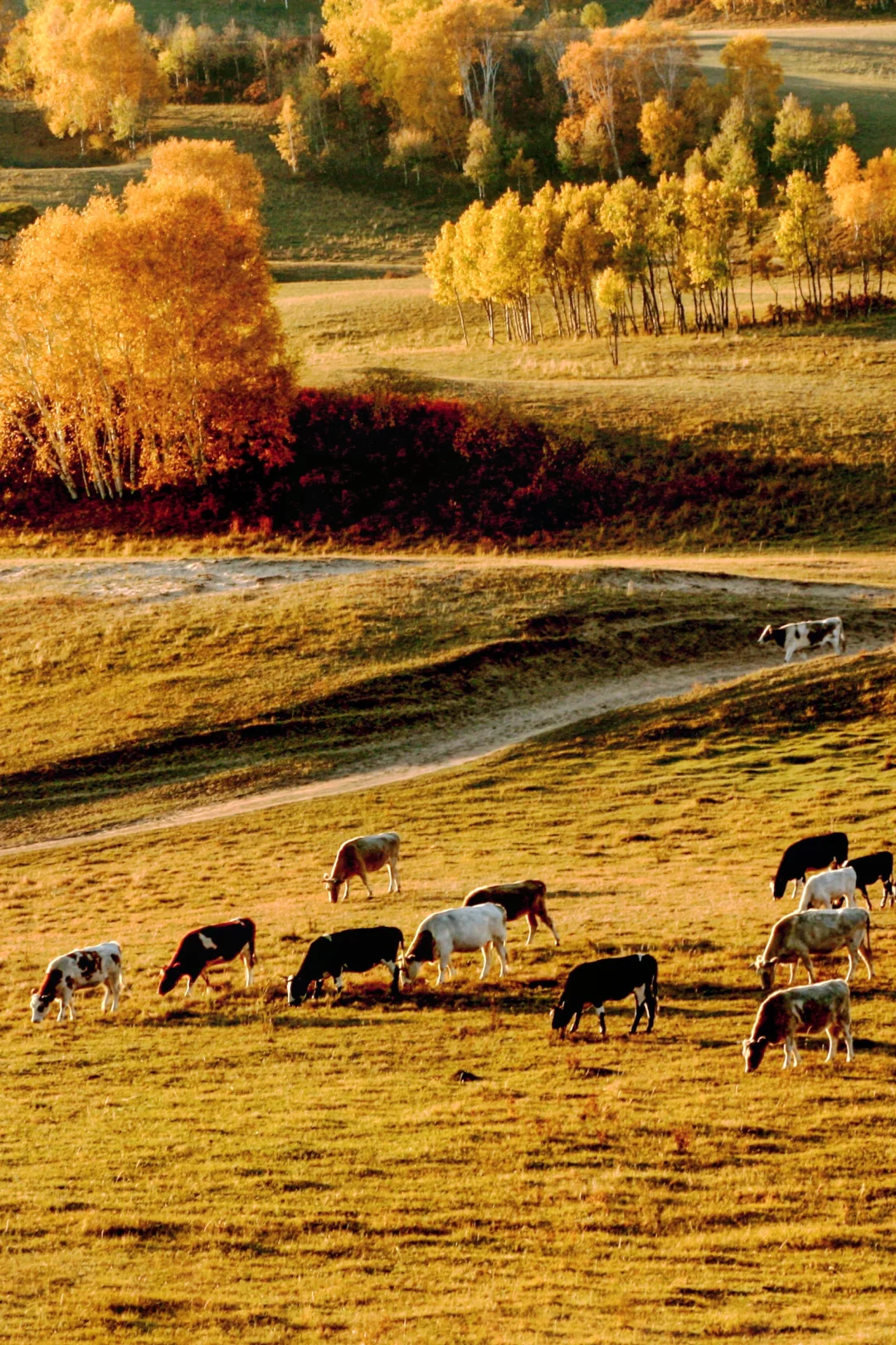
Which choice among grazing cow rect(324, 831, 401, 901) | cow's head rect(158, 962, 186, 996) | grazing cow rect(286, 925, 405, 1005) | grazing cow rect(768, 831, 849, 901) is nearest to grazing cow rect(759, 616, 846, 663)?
grazing cow rect(768, 831, 849, 901)

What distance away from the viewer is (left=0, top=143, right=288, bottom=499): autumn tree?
67250 mm

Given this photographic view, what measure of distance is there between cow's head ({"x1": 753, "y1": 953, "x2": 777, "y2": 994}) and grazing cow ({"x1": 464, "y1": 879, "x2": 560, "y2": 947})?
400 cm

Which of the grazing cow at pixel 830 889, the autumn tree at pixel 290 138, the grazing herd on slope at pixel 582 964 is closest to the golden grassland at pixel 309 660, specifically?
the grazing herd on slope at pixel 582 964

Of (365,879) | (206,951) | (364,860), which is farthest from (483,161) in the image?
(206,951)

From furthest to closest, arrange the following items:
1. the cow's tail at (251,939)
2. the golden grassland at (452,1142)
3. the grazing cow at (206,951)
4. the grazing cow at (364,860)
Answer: the grazing cow at (364,860) → the cow's tail at (251,939) → the grazing cow at (206,951) → the golden grassland at (452,1142)

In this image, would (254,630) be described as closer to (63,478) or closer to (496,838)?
(496,838)

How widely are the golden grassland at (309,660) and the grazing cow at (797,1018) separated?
22.9 metres

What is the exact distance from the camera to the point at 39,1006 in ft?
72.6

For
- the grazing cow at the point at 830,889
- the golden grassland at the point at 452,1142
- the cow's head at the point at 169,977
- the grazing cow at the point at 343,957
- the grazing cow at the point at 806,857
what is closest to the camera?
the golden grassland at the point at 452,1142

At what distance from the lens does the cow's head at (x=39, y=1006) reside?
870 inches

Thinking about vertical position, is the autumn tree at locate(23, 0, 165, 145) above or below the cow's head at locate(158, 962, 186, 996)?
above

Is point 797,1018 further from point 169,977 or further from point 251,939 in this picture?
point 169,977

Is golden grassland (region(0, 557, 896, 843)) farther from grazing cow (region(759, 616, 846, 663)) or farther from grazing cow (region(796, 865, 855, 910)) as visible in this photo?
grazing cow (region(796, 865, 855, 910))

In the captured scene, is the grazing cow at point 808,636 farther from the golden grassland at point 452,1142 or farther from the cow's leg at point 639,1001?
the cow's leg at point 639,1001
